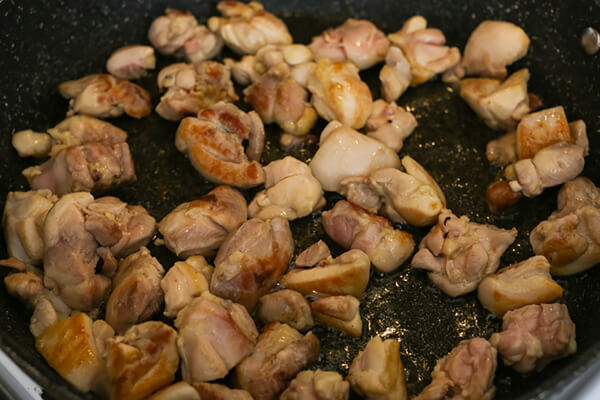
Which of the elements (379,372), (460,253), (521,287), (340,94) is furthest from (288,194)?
(521,287)

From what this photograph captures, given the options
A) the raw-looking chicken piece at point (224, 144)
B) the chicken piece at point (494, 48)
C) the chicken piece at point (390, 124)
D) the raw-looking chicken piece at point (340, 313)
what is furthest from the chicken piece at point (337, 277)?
the chicken piece at point (494, 48)

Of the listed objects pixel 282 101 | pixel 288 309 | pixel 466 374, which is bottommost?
pixel 466 374

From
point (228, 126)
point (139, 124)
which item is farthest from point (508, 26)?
point (139, 124)

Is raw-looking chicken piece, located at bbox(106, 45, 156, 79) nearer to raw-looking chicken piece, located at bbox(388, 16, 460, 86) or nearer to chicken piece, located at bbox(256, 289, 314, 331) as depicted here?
raw-looking chicken piece, located at bbox(388, 16, 460, 86)

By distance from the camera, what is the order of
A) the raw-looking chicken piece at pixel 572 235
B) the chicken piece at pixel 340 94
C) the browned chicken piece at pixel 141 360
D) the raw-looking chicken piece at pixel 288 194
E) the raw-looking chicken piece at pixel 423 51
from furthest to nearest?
the raw-looking chicken piece at pixel 423 51 < the chicken piece at pixel 340 94 < the raw-looking chicken piece at pixel 288 194 < the raw-looking chicken piece at pixel 572 235 < the browned chicken piece at pixel 141 360

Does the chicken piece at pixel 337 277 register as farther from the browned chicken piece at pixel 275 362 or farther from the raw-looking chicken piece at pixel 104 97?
the raw-looking chicken piece at pixel 104 97

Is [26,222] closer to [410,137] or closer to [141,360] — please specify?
[141,360]
